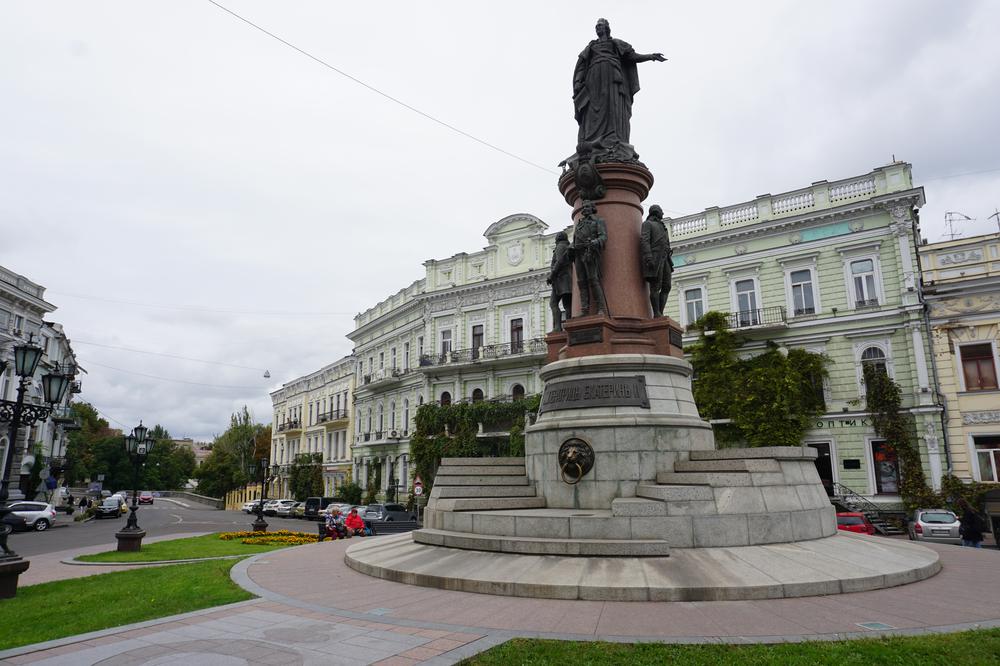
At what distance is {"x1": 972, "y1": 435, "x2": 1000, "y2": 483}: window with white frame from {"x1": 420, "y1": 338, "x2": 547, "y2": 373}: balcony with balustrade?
69.2ft

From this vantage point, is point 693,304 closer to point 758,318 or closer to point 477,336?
point 758,318

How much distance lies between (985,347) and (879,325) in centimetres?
400

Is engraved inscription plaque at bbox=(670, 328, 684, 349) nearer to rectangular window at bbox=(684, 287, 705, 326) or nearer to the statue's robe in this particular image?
the statue's robe

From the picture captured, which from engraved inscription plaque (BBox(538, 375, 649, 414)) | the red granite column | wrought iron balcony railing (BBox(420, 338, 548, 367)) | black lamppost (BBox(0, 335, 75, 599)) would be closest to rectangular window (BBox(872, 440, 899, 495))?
wrought iron balcony railing (BBox(420, 338, 548, 367))

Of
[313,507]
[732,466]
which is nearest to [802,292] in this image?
[732,466]

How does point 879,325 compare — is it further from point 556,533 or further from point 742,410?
point 556,533

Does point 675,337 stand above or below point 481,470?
above

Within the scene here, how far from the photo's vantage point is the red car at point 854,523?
845 inches

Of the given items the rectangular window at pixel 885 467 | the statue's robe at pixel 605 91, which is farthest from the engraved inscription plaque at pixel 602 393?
the rectangular window at pixel 885 467

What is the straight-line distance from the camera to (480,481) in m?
12.1

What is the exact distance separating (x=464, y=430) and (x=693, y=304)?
49.9 ft

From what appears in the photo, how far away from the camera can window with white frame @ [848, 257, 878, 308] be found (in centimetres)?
3030

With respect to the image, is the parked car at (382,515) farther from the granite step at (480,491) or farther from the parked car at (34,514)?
the parked car at (34,514)

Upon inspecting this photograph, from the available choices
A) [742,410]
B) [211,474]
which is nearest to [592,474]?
[742,410]
